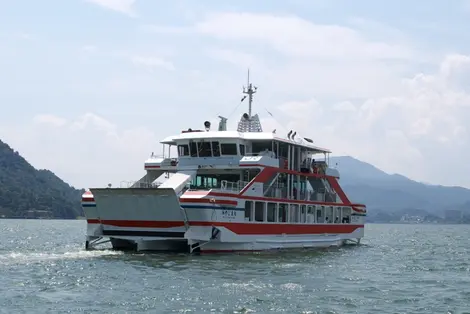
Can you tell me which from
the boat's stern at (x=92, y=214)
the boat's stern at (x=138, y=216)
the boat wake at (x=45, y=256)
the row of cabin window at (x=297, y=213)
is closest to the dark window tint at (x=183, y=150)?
the row of cabin window at (x=297, y=213)

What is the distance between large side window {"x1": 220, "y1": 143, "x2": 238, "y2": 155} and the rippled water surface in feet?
19.5

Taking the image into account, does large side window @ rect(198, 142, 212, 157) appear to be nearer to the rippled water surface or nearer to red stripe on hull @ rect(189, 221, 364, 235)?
red stripe on hull @ rect(189, 221, 364, 235)

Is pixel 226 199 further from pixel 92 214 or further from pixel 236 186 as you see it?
pixel 92 214

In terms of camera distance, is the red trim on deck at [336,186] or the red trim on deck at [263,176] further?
the red trim on deck at [336,186]

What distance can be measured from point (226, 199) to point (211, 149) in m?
4.72

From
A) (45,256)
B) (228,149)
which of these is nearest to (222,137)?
(228,149)

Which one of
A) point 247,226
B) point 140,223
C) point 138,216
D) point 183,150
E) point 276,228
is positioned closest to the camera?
point 138,216

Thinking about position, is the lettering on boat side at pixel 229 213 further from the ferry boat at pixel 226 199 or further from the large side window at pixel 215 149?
the large side window at pixel 215 149

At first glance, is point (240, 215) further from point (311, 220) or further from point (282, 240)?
point (311, 220)

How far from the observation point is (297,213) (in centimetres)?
4341

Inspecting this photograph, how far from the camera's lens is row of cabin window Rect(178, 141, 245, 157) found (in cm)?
3953

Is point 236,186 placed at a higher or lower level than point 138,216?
higher

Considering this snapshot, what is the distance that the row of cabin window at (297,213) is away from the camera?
39.5m

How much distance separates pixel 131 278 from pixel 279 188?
1588 cm
